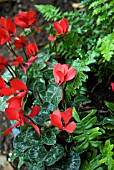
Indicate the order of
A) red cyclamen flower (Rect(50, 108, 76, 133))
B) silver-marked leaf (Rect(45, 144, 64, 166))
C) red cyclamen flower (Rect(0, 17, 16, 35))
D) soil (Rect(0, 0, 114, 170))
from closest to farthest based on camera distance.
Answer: red cyclamen flower (Rect(50, 108, 76, 133)), silver-marked leaf (Rect(45, 144, 64, 166)), red cyclamen flower (Rect(0, 17, 16, 35)), soil (Rect(0, 0, 114, 170))

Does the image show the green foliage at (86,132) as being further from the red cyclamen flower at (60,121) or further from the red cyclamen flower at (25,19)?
the red cyclamen flower at (25,19)

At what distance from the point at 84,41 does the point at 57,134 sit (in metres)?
0.52

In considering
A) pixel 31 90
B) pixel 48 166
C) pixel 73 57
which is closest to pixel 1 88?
pixel 31 90

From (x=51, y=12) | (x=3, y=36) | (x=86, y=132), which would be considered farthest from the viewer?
(x=51, y=12)

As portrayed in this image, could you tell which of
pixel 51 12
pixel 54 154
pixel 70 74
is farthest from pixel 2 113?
pixel 70 74

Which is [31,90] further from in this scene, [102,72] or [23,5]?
[23,5]

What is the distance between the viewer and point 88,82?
1.96 meters

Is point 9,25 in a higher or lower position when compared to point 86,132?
higher

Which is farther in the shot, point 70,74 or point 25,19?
point 25,19

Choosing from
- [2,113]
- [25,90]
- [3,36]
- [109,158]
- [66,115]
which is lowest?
[2,113]

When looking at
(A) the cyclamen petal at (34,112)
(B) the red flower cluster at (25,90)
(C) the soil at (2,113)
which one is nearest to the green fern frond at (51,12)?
(B) the red flower cluster at (25,90)

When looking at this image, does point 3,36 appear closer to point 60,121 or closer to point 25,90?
point 25,90

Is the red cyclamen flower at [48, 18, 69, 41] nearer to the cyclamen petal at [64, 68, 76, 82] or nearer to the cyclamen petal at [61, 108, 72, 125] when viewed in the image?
the cyclamen petal at [64, 68, 76, 82]

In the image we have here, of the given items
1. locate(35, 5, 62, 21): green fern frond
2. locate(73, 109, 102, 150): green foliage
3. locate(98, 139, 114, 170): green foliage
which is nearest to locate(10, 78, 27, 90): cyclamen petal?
locate(73, 109, 102, 150): green foliage
